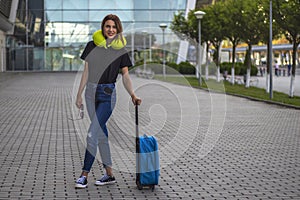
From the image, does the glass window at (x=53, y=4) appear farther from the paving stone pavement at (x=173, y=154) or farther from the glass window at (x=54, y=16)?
the paving stone pavement at (x=173, y=154)

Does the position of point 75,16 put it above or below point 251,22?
above

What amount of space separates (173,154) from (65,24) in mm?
50921

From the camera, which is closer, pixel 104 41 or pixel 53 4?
pixel 104 41

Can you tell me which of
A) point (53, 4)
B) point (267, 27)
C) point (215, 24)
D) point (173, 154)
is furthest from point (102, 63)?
point (53, 4)

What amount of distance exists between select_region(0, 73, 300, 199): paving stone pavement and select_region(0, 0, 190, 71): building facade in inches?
1661

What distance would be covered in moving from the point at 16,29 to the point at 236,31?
99.6 feet

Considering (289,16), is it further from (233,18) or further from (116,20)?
(116,20)

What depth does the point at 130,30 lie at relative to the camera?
58.3 metres

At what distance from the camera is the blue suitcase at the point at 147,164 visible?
6703 millimetres

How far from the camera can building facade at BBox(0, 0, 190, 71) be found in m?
58.9

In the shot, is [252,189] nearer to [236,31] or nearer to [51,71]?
[236,31]

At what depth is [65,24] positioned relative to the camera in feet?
194

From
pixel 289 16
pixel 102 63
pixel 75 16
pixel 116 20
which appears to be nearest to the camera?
pixel 116 20

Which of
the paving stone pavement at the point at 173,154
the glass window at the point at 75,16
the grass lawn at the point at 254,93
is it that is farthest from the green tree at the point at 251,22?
the glass window at the point at 75,16
